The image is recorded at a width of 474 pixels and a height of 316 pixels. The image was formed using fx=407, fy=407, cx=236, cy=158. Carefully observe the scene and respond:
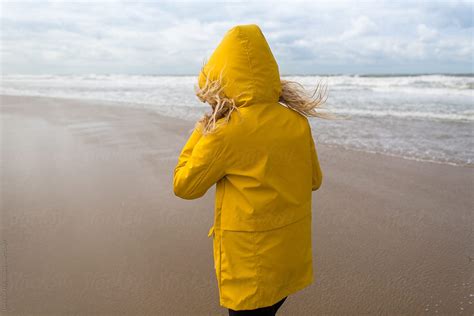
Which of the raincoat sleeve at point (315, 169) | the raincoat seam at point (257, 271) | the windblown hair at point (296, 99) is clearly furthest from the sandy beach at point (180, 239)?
the windblown hair at point (296, 99)

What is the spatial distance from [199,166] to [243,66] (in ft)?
1.55

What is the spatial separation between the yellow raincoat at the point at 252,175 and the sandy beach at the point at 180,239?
1.03 metres

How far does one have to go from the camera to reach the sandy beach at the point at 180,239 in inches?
114

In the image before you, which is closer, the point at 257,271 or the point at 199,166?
the point at 199,166

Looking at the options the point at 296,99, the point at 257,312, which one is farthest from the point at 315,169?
the point at 257,312

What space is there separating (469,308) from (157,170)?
415 centimetres

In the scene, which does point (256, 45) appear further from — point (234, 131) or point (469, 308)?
point (469, 308)

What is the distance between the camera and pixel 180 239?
376cm

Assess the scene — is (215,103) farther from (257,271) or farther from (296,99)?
(257,271)

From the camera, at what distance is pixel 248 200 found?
1826 mm

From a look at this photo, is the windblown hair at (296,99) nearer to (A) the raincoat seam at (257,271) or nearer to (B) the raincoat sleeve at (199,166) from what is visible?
(B) the raincoat sleeve at (199,166)

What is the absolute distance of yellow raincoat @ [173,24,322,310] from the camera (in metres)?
1.76

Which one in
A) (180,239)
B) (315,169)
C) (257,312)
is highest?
(315,169)

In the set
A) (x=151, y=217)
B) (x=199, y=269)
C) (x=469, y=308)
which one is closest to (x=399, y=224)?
(x=469, y=308)
